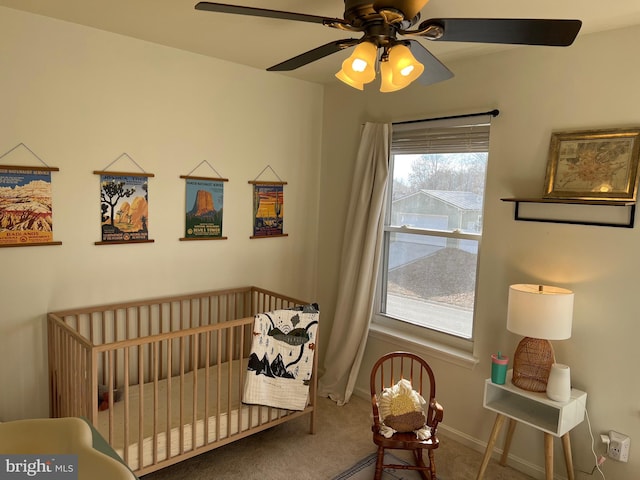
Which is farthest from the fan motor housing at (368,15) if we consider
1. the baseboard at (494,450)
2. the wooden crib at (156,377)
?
the baseboard at (494,450)

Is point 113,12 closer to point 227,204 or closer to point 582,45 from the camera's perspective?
point 227,204

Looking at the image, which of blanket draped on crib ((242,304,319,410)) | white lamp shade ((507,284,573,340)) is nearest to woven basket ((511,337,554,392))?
white lamp shade ((507,284,573,340))

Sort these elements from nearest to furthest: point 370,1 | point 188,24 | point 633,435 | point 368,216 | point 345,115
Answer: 1. point 370,1
2. point 633,435
3. point 188,24
4. point 368,216
5. point 345,115

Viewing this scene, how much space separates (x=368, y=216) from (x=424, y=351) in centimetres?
100

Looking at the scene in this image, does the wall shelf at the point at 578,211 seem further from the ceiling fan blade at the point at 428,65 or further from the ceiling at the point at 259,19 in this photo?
the ceiling fan blade at the point at 428,65

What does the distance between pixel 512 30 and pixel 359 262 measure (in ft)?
7.18

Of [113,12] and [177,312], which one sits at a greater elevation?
[113,12]

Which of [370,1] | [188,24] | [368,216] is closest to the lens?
[370,1]

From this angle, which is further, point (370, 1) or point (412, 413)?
point (412, 413)

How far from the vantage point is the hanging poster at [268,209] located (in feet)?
11.1

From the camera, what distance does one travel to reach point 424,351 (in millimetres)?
3090

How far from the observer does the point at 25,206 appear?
239 cm

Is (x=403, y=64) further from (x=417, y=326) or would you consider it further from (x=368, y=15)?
(x=417, y=326)

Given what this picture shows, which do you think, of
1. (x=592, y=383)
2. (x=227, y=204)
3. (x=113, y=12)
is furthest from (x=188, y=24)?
(x=592, y=383)
